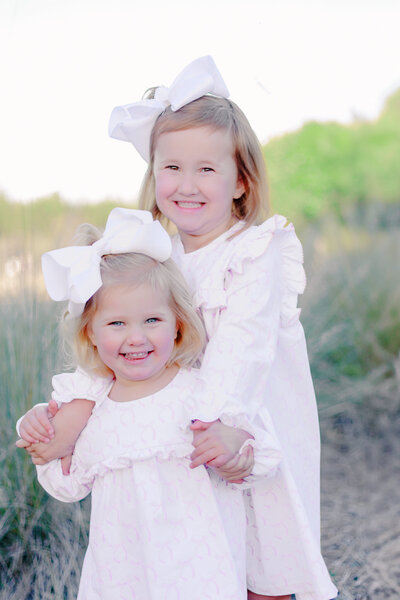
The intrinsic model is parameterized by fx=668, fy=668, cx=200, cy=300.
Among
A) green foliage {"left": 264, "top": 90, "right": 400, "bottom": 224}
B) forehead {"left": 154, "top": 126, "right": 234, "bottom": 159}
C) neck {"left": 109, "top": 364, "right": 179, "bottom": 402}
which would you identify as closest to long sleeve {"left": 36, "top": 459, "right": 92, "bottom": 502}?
neck {"left": 109, "top": 364, "right": 179, "bottom": 402}

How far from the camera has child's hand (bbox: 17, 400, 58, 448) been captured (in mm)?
1751

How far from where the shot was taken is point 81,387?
1779mm

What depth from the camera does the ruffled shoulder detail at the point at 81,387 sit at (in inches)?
69.7

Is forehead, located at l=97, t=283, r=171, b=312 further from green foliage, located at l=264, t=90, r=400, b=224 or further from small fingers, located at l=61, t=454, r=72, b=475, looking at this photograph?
green foliage, located at l=264, t=90, r=400, b=224

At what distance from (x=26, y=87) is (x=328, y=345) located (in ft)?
7.69

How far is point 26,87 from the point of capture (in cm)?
265

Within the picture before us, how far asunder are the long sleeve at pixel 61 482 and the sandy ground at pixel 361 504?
1228mm

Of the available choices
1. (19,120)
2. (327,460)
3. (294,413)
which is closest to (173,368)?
(294,413)

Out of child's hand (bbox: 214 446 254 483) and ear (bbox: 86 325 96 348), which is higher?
ear (bbox: 86 325 96 348)

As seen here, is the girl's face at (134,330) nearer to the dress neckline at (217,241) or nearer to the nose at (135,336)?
the nose at (135,336)

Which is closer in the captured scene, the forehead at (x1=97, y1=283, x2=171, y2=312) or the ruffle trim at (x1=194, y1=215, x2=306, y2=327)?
the forehead at (x1=97, y1=283, x2=171, y2=312)

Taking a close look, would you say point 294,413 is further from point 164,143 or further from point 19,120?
point 19,120

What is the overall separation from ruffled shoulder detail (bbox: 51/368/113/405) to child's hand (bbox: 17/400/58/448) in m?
0.04

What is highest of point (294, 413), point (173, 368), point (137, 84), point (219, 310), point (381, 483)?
point (137, 84)
